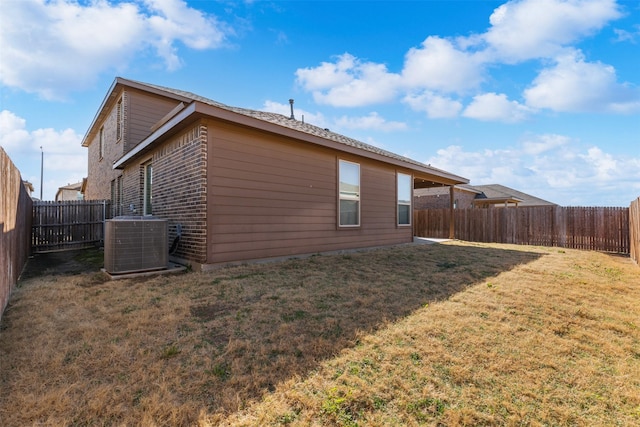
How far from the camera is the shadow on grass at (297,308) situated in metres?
2.22

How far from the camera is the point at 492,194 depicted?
2258 centimetres

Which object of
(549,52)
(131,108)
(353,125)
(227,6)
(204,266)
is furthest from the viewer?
(353,125)

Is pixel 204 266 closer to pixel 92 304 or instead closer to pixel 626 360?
pixel 92 304

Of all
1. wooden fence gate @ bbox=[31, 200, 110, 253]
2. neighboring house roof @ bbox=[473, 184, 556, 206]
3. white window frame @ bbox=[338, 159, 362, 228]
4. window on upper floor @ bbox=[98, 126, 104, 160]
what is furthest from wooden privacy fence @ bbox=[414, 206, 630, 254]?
window on upper floor @ bbox=[98, 126, 104, 160]

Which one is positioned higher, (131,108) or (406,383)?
(131,108)

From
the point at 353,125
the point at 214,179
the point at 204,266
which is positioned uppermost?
the point at 353,125

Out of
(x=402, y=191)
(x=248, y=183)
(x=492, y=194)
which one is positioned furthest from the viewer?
(x=492, y=194)

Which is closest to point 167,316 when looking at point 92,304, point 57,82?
point 92,304

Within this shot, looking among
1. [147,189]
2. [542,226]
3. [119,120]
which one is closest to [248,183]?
[147,189]

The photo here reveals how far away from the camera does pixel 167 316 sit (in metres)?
3.25

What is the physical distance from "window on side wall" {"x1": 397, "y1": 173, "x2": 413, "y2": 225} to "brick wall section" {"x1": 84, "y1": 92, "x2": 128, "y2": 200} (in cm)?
977

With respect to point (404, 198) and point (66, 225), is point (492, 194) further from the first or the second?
point (66, 225)

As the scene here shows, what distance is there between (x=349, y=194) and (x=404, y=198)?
309cm

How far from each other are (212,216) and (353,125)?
11.9 metres
